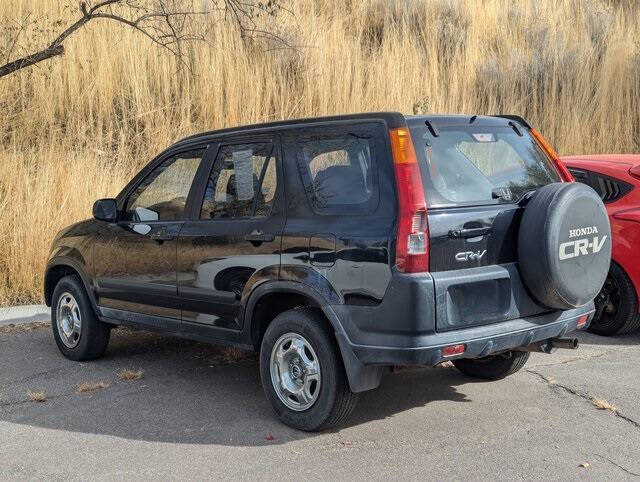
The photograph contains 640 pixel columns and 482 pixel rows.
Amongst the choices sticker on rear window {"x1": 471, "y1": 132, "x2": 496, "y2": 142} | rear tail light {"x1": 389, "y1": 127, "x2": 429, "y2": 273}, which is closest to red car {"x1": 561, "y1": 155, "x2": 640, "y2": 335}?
sticker on rear window {"x1": 471, "y1": 132, "x2": 496, "y2": 142}

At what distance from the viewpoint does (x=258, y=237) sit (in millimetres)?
5180

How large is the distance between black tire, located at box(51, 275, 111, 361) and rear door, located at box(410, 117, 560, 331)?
340 cm

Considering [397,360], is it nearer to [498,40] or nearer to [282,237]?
[282,237]

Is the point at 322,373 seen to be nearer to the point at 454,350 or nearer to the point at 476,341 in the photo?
the point at 454,350

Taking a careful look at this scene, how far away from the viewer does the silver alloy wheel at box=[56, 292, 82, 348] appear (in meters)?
6.93

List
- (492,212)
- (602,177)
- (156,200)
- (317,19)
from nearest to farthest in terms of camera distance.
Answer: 1. (492,212)
2. (156,200)
3. (602,177)
4. (317,19)

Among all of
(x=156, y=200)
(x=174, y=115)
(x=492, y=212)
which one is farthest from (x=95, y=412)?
(x=174, y=115)

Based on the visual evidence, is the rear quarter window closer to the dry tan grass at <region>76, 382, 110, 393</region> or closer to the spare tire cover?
the spare tire cover

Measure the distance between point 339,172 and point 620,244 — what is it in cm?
319

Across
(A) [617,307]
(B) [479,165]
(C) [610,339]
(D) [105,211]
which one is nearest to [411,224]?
(B) [479,165]

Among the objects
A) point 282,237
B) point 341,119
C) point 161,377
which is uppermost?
point 341,119

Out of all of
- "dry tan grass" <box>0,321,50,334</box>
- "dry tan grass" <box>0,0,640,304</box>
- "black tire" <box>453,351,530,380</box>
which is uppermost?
"dry tan grass" <box>0,0,640,304</box>

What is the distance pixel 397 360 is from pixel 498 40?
520 inches

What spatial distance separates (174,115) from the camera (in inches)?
527
